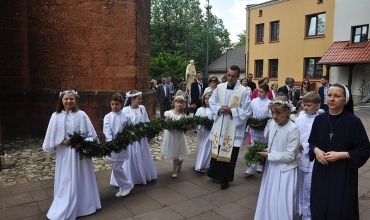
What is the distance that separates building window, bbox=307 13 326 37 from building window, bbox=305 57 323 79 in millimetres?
2046

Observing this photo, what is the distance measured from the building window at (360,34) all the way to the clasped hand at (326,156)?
20858mm

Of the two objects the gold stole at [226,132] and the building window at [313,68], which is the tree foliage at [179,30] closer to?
the building window at [313,68]

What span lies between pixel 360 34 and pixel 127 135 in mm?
21291

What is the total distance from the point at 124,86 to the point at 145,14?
230 cm

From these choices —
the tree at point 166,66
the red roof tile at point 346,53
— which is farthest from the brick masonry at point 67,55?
the tree at point 166,66

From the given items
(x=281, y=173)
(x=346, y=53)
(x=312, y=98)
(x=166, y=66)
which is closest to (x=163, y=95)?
(x=312, y=98)

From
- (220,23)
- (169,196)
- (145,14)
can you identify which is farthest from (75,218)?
(220,23)

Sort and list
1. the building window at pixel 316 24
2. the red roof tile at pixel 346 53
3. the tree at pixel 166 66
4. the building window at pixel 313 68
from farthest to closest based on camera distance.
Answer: the tree at pixel 166 66 → the building window at pixel 313 68 → the building window at pixel 316 24 → the red roof tile at pixel 346 53

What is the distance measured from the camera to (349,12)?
2088 cm

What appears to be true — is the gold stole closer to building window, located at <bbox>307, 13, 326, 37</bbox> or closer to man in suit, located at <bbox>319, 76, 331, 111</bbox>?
man in suit, located at <bbox>319, 76, 331, 111</bbox>

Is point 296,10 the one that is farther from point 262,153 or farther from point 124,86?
point 262,153

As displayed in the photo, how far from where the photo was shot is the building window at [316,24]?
23316mm

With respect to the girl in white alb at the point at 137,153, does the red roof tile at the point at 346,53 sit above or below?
above

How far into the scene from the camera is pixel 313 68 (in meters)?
24.4
